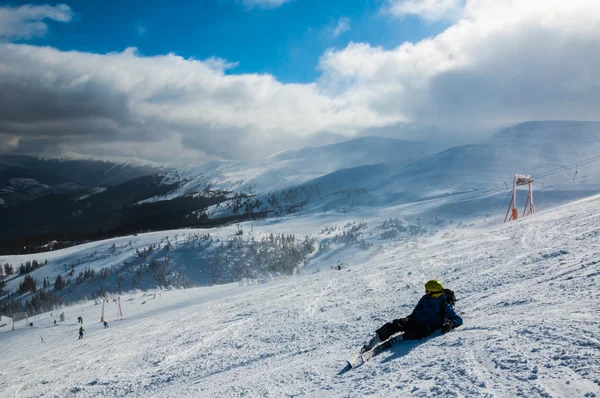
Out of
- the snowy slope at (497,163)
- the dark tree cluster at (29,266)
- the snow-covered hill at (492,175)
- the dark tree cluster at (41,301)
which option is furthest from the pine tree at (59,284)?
the snowy slope at (497,163)

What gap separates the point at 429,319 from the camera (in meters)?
7.54

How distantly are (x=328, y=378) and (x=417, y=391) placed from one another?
2.05m

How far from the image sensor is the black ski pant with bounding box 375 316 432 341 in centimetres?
748

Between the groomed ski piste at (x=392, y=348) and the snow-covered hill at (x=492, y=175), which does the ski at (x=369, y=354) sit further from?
the snow-covered hill at (x=492, y=175)

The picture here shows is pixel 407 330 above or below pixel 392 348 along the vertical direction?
above

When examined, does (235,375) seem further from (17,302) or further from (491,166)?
(491,166)

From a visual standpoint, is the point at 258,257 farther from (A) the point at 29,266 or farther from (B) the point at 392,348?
(A) the point at 29,266

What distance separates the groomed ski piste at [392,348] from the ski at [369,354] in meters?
0.15

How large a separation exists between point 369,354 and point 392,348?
1.72ft

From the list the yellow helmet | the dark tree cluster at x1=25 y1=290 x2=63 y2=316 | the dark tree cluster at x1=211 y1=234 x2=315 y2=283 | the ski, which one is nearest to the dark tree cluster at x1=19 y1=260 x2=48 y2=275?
the dark tree cluster at x1=25 y1=290 x2=63 y2=316

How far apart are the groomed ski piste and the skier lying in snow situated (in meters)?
0.23

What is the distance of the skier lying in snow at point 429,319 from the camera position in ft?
24.4

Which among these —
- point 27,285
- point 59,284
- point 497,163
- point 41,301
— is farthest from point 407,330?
point 497,163

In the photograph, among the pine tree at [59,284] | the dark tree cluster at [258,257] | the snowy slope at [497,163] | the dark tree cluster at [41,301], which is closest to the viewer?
the dark tree cluster at [258,257]
